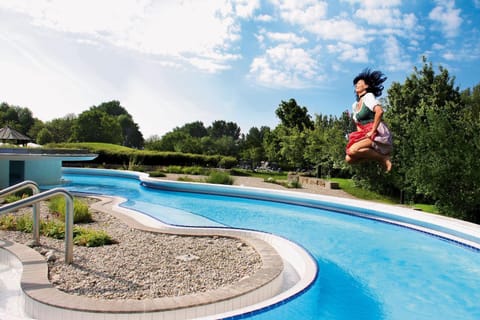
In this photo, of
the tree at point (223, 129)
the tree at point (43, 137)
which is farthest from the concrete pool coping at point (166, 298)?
the tree at point (223, 129)

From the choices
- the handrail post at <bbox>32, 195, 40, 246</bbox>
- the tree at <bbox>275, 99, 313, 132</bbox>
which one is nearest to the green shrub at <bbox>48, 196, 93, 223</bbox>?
the handrail post at <bbox>32, 195, 40, 246</bbox>

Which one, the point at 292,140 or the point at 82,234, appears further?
the point at 292,140

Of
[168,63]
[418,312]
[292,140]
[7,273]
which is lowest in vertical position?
[418,312]

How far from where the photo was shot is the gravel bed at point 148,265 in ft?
15.7

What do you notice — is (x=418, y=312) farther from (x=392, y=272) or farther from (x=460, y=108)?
(x=460, y=108)

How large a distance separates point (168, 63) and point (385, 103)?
10.9 m

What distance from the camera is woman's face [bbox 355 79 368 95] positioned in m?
4.80

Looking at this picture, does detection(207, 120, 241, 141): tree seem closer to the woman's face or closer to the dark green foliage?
the dark green foliage

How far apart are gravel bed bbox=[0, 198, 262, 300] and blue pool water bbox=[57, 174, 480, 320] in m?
1.23

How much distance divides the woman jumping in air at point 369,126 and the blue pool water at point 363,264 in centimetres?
216

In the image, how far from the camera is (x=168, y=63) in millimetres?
17797

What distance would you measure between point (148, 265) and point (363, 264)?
434cm

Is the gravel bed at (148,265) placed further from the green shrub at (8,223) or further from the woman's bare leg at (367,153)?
the woman's bare leg at (367,153)

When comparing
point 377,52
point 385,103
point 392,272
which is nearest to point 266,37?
point 377,52
